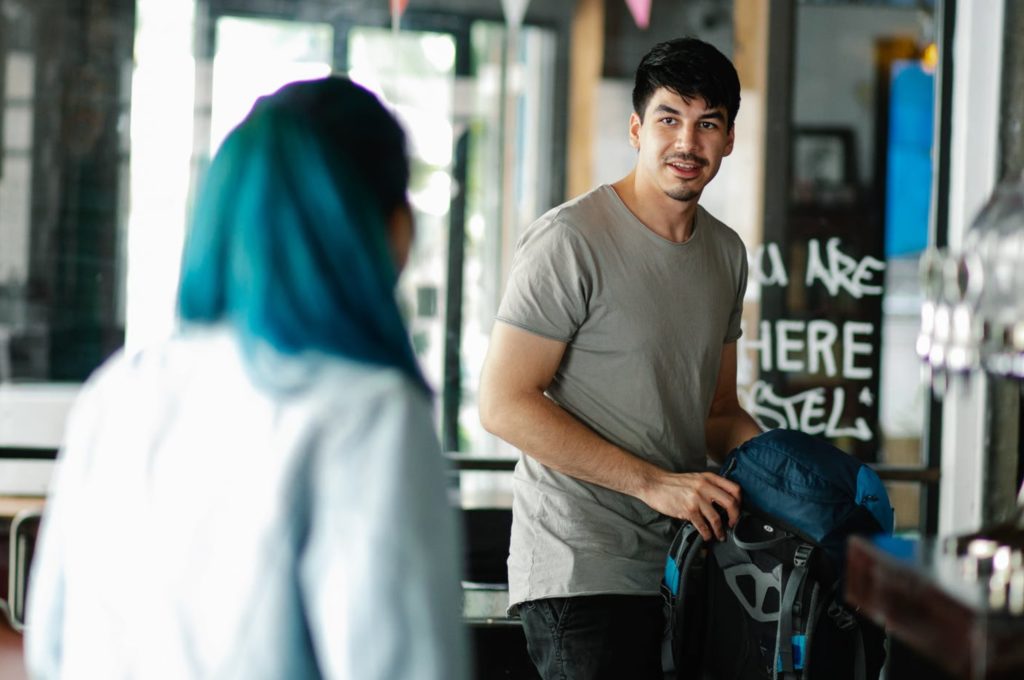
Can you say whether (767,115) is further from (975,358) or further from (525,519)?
(975,358)

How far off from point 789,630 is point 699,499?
26 centimetres

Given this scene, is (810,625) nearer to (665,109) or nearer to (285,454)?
(665,109)

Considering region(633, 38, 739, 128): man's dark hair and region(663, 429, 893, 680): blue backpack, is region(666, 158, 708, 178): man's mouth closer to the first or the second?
region(633, 38, 739, 128): man's dark hair

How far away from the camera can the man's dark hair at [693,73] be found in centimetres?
221

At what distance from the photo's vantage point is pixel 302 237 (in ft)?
3.26

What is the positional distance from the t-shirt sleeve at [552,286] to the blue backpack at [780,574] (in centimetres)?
39

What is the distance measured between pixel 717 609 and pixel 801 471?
0.29 metres

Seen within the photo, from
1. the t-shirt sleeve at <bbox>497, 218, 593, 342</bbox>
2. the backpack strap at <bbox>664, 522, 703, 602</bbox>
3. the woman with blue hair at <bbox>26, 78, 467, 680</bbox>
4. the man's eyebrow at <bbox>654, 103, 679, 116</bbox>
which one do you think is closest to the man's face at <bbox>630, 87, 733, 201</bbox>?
the man's eyebrow at <bbox>654, 103, 679, 116</bbox>

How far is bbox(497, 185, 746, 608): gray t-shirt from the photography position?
82.4 inches

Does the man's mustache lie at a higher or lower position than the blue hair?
higher

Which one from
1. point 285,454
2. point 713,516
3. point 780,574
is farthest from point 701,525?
point 285,454

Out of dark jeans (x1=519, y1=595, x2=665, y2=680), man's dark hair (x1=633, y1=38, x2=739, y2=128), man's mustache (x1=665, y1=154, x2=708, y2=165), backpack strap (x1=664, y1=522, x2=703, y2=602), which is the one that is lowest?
dark jeans (x1=519, y1=595, x2=665, y2=680)

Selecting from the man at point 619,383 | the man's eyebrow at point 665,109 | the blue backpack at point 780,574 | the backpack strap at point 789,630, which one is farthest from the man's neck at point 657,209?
the backpack strap at point 789,630

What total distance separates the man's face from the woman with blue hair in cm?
119
